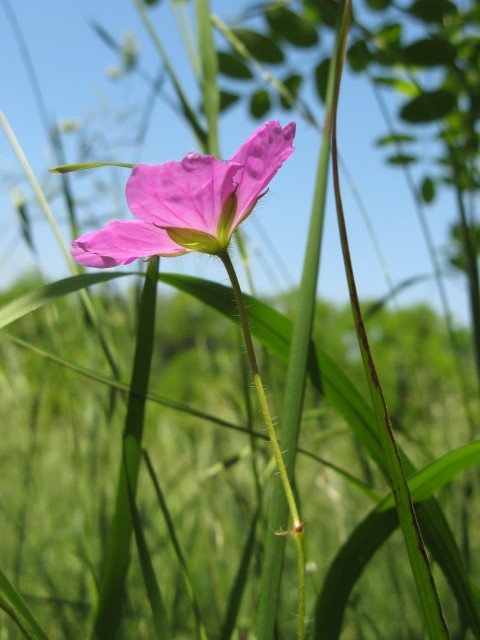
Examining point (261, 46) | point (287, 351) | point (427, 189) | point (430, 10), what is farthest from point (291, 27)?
point (287, 351)

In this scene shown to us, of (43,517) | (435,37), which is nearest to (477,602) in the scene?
(435,37)

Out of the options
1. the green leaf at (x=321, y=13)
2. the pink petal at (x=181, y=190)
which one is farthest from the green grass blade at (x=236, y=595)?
the green leaf at (x=321, y=13)

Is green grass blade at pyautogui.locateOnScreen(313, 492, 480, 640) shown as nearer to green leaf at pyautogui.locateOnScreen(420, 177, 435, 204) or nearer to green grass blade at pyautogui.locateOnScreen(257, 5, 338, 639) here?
green grass blade at pyautogui.locateOnScreen(257, 5, 338, 639)

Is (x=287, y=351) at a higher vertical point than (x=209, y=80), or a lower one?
lower

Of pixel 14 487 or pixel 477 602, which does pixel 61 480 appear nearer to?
pixel 14 487

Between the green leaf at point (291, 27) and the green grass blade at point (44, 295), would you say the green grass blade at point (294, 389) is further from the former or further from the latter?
the green leaf at point (291, 27)

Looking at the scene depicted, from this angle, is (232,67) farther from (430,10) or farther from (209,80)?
(209,80)
